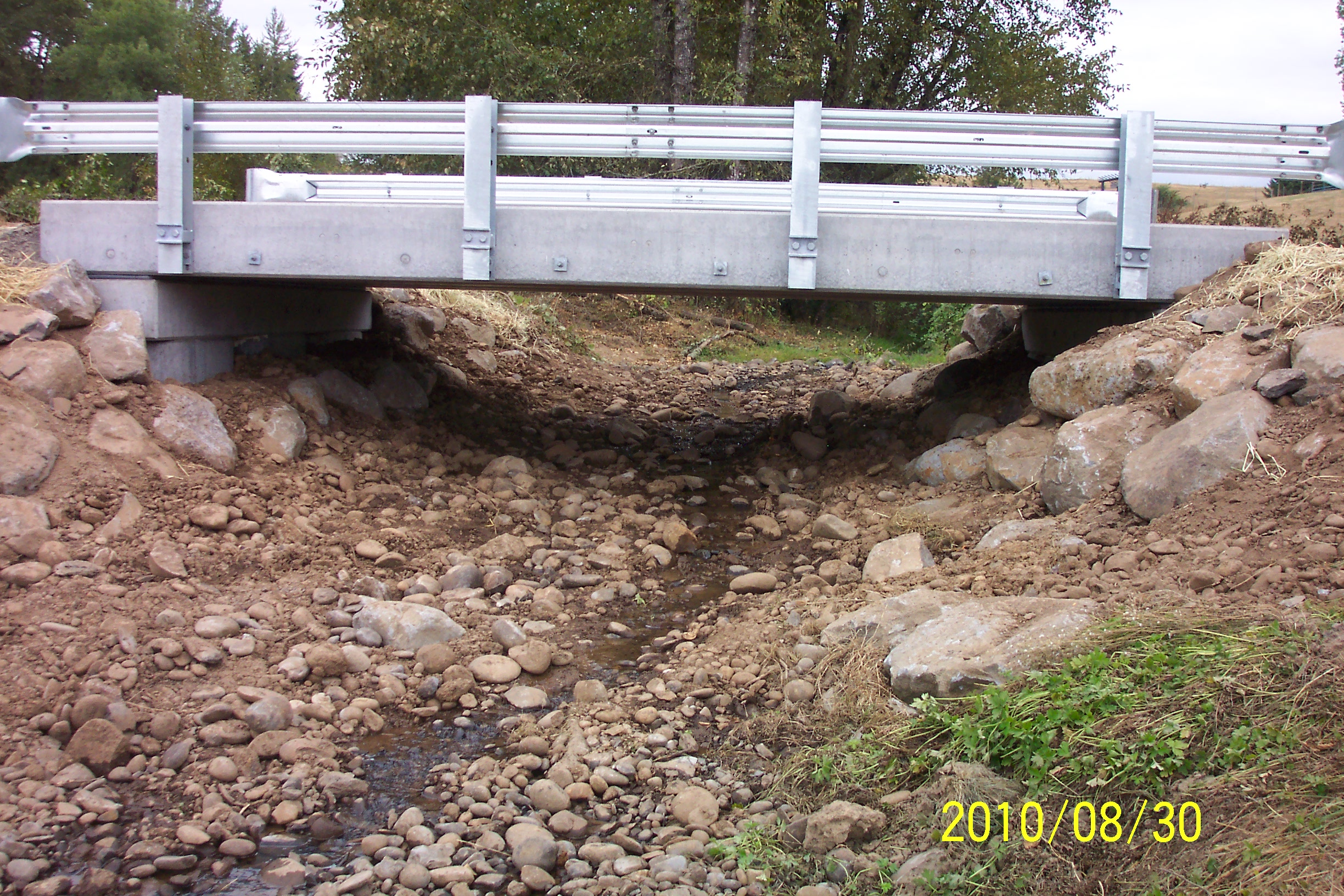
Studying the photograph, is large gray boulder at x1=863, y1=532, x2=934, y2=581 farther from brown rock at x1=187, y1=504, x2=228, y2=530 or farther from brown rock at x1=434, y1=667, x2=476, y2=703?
brown rock at x1=187, y1=504, x2=228, y2=530

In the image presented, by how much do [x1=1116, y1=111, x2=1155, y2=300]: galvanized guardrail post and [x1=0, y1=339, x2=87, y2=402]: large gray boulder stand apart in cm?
700

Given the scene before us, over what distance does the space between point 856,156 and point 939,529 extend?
8.73 feet

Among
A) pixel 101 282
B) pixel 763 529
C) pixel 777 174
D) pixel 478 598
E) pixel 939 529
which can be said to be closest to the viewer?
pixel 478 598

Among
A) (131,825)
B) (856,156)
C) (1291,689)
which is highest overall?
(856,156)

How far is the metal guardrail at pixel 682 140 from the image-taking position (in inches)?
265

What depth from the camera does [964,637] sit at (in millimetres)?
4461

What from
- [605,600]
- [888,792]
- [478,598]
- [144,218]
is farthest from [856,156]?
[144,218]

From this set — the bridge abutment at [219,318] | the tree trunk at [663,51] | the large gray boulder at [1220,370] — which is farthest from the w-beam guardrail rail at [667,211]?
the tree trunk at [663,51]

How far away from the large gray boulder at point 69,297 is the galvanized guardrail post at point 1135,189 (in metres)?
7.16

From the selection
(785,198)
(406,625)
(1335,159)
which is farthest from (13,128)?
(1335,159)

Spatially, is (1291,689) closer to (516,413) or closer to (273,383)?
(273,383)

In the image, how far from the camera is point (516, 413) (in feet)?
32.7

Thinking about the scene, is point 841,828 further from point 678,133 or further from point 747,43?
point 747,43

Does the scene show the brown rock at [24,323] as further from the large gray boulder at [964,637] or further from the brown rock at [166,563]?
the large gray boulder at [964,637]
